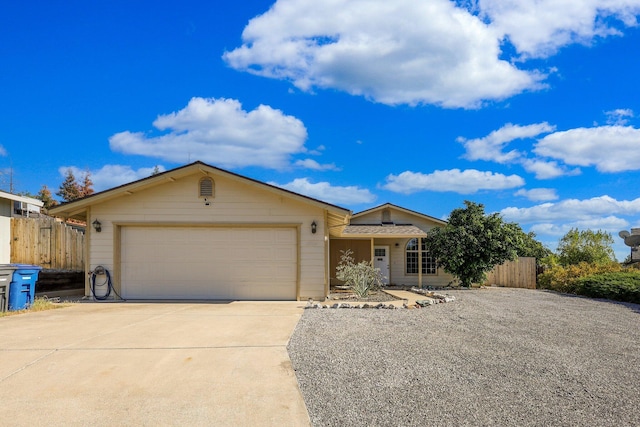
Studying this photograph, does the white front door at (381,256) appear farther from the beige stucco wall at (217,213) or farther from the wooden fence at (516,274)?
the beige stucco wall at (217,213)

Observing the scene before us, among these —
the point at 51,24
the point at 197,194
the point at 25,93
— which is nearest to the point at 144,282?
the point at 197,194

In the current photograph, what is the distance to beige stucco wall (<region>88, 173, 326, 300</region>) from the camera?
1283 cm

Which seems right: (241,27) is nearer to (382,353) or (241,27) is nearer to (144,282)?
(144,282)

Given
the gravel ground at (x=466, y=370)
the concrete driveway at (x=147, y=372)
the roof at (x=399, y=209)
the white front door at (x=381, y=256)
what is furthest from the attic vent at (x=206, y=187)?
the white front door at (x=381, y=256)

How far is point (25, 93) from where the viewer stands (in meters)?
17.4

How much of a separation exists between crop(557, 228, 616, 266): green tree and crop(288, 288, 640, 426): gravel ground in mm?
14683

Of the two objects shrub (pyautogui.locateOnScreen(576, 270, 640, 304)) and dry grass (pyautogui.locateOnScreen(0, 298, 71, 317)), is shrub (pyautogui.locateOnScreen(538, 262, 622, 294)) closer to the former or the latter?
shrub (pyautogui.locateOnScreen(576, 270, 640, 304))

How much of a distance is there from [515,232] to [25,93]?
20.7 m

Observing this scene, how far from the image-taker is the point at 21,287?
34.0 ft

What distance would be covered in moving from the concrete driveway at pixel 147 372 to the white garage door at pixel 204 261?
152 inches

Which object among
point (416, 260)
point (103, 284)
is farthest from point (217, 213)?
point (416, 260)

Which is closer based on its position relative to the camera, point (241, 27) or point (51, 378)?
point (51, 378)

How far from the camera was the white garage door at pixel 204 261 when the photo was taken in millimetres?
12938

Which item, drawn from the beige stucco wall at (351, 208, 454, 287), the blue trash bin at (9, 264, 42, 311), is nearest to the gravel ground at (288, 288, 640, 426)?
the blue trash bin at (9, 264, 42, 311)
